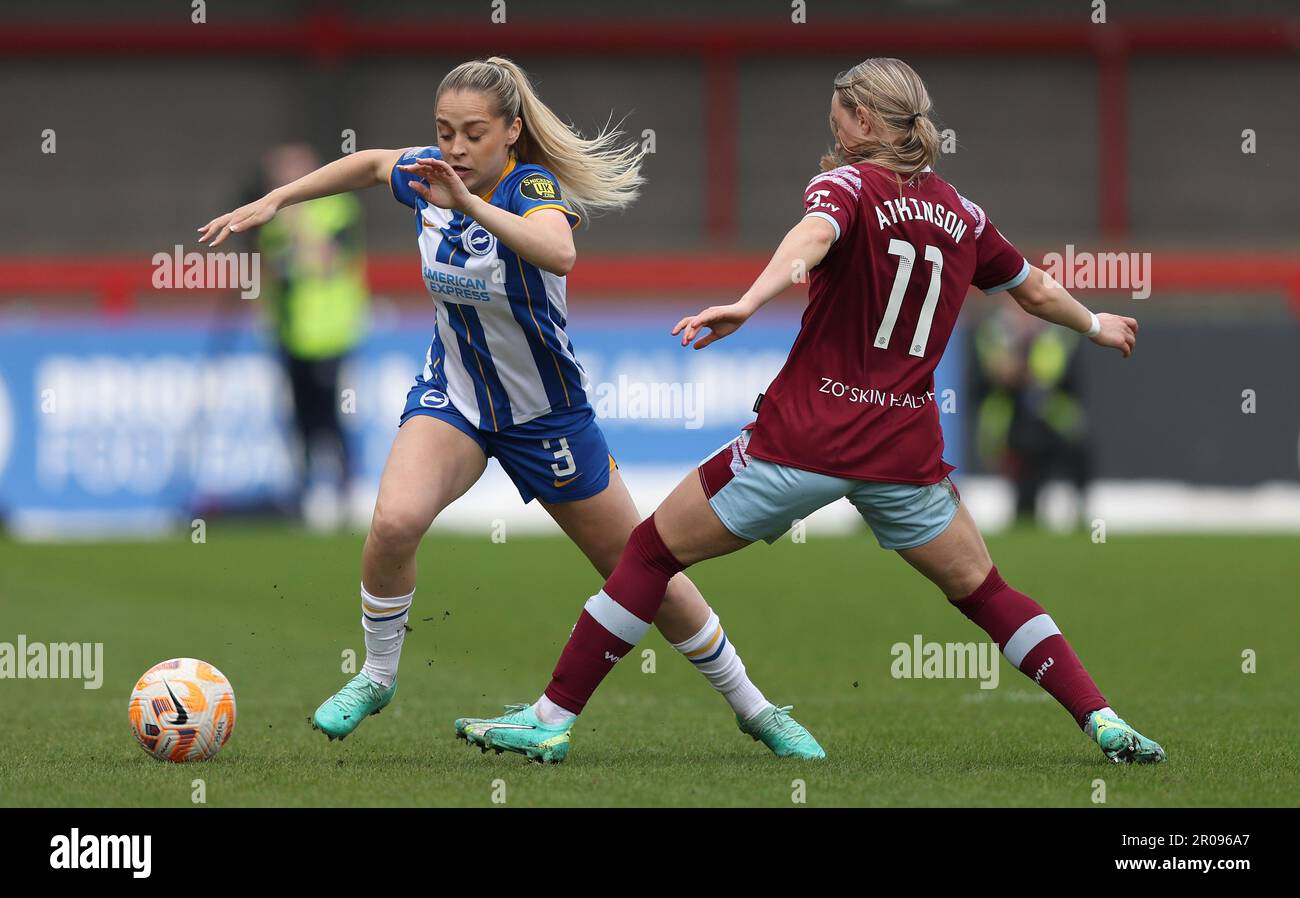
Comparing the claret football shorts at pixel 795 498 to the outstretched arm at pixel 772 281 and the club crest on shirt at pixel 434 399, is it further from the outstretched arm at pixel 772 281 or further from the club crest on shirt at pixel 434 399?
the club crest on shirt at pixel 434 399

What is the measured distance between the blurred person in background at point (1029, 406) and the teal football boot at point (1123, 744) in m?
10.4

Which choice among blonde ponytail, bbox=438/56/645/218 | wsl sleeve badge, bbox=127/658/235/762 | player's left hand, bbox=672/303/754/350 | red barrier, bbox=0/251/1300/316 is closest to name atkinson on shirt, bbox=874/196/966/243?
player's left hand, bbox=672/303/754/350

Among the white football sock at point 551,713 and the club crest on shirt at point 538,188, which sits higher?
the club crest on shirt at point 538,188

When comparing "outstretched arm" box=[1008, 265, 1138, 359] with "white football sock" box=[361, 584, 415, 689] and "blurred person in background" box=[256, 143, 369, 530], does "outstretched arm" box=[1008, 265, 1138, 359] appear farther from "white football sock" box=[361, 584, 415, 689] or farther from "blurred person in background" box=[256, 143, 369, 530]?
"blurred person in background" box=[256, 143, 369, 530]

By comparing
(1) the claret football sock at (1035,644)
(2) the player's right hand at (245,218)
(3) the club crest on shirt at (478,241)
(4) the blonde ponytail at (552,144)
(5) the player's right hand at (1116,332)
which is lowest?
(1) the claret football sock at (1035,644)

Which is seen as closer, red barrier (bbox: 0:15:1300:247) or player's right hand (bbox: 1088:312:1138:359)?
player's right hand (bbox: 1088:312:1138:359)

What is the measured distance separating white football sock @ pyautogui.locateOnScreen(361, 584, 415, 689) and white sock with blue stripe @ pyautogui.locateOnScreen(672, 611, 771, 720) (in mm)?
847

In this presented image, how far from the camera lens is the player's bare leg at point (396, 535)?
224 inches

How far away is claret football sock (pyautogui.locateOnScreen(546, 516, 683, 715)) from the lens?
18.1 ft

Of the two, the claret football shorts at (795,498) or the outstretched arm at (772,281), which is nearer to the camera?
the outstretched arm at (772,281)

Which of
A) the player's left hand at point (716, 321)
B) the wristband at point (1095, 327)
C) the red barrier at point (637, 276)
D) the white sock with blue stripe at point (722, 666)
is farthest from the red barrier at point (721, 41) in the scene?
the player's left hand at point (716, 321)

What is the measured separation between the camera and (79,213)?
2673 centimetres
